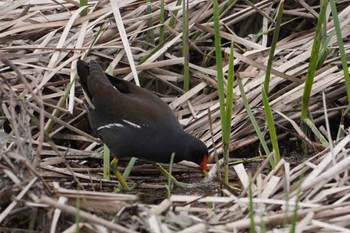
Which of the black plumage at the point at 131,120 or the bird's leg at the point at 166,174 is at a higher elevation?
the black plumage at the point at 131,120

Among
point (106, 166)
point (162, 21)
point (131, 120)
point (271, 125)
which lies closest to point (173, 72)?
point (162, 21)

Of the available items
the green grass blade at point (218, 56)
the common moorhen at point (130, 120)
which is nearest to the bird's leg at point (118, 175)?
the common moorhen at point (130, 120)

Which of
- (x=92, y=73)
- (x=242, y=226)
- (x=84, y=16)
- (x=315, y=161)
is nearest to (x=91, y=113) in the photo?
(x=92, y=73)

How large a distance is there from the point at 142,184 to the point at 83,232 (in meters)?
1.34

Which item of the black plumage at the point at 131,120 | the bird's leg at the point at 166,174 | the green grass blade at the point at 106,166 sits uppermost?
the black plumage at the point at 131,120

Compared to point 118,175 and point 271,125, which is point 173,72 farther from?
point 271,125

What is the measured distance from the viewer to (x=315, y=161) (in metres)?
4.29

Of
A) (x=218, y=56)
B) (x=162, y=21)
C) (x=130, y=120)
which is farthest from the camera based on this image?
(x=162, y=21)

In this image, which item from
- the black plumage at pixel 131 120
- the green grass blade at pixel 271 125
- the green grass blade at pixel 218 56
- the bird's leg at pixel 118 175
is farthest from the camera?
the black plumage at pixel 131 120

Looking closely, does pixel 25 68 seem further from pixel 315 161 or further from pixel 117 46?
pixel 315 161

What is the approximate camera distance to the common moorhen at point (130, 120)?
491 centimetres

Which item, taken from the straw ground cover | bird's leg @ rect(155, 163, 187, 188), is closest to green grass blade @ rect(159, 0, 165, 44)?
the straw ground cover

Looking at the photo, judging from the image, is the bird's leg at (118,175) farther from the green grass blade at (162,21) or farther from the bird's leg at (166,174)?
the green grass blade at (162,21)

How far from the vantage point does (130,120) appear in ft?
16.3
